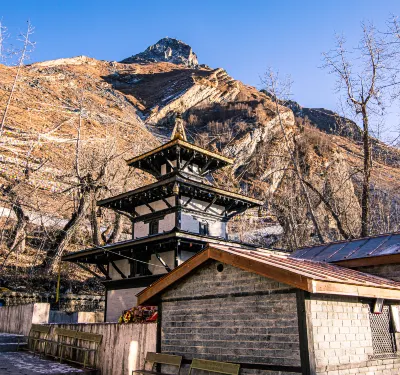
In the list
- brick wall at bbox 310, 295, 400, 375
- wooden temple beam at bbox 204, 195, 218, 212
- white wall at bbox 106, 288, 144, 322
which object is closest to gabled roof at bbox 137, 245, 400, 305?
brick wall at bbox 310, 295, 400, 375

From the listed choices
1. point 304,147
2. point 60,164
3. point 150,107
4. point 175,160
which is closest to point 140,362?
point 175,160

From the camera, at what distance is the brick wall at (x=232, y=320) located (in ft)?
24.9

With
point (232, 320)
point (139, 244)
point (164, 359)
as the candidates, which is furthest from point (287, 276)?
point (139, 244)

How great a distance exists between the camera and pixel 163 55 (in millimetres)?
176500

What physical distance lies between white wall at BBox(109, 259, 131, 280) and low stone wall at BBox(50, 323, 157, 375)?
834cm

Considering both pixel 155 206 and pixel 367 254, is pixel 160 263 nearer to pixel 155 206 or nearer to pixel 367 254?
pixel 155 206

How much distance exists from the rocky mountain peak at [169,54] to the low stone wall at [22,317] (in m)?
160

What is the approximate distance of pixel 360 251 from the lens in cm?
1314

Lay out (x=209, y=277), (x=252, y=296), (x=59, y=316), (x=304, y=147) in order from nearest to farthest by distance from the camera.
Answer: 1. (x=252, y=296)
2. (x=209, y=277)
3. (x=59, y=316)
4. (x=304, y=147)

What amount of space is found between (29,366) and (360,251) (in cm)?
1131

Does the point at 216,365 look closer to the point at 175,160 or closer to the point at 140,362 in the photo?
the point at 140,362

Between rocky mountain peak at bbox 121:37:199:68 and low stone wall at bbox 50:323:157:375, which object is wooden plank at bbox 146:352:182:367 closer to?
low stone wall at bbox 50:323:157:375

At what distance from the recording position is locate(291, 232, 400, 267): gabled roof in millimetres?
12008

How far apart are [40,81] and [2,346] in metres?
78.3
